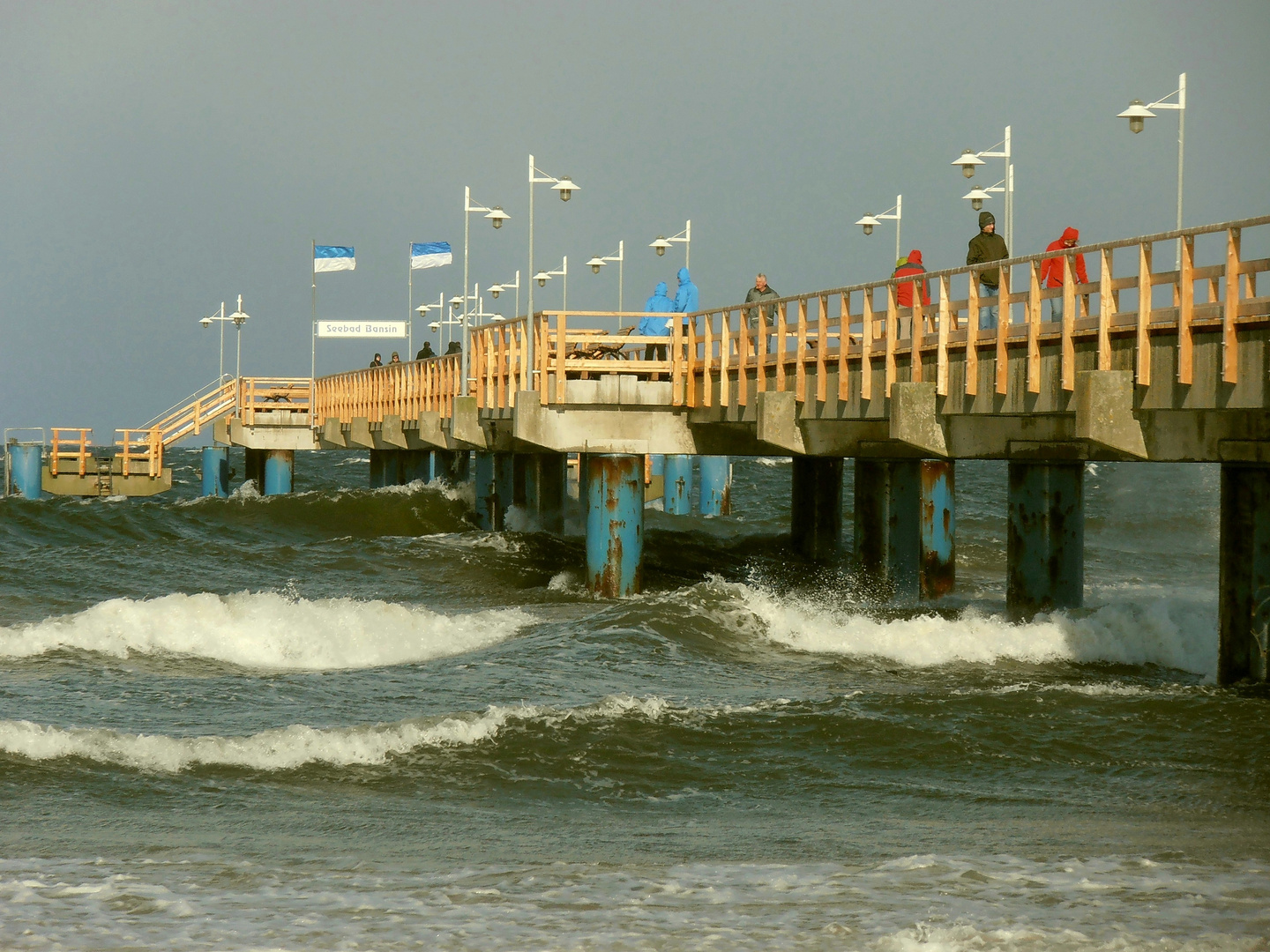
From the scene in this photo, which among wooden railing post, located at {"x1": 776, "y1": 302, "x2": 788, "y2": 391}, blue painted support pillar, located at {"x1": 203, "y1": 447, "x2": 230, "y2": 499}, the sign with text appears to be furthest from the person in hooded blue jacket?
blue painted support pillar, located at {"x1": 203, "y1": 447, "x2": 230, "y2": 499}

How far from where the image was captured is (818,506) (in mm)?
27891

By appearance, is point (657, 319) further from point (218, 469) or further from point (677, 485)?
point (218, 469)

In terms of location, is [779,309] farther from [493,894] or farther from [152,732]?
[493,894]

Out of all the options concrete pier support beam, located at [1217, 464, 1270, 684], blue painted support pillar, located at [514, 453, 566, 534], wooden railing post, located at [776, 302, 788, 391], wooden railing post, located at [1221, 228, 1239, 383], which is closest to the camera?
wooden railing post, located at [1221, 228, 1239, 383]

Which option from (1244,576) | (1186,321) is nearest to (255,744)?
(1186,321)

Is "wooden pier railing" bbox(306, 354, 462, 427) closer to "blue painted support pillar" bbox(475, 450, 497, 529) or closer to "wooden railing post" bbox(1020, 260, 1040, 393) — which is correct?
"blue painted support pillar" bbox(475, 450, 497, 529)

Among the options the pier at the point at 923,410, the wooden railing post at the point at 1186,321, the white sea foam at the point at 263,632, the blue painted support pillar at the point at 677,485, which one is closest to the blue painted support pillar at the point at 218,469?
the blue painted support pillar at the point at 677,485

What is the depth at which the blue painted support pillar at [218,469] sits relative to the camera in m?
57.1

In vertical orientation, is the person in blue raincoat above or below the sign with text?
below

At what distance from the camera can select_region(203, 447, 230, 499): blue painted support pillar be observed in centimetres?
5712

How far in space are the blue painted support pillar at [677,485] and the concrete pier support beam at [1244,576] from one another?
28604 mm

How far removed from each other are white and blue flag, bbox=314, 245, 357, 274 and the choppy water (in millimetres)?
24991

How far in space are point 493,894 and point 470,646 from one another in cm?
960

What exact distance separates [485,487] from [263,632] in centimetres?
2015
